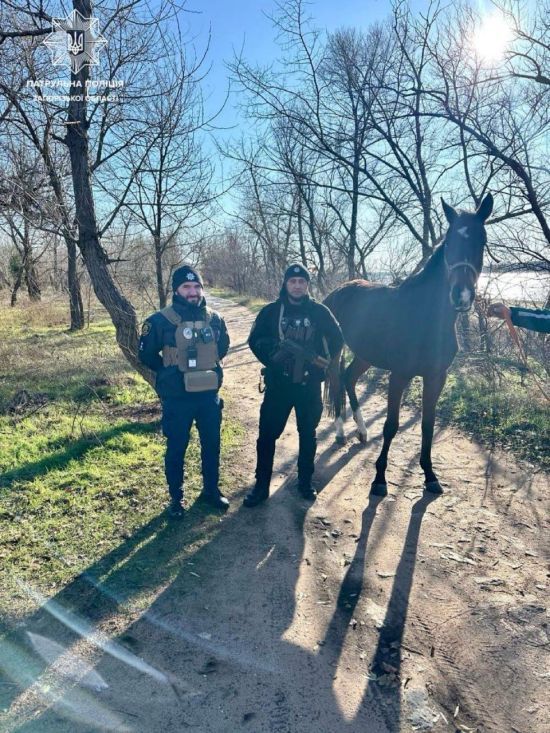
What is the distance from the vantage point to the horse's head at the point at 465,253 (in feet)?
12.0

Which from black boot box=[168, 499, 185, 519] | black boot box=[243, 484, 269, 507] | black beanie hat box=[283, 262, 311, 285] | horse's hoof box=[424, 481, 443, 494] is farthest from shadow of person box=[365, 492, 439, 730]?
black beanie hat box=[283, 262, 311, 285]

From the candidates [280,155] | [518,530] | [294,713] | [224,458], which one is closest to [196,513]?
[224,458]

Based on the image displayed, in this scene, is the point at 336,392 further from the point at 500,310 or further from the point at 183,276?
the point at 183,276

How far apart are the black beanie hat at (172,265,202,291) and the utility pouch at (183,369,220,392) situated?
0.75 m

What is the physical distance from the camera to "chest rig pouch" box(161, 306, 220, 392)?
145 inches

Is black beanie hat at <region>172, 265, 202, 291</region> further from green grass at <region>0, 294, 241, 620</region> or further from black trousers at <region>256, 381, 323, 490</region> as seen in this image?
green grass at <region>0, 294, 241, 620</region>

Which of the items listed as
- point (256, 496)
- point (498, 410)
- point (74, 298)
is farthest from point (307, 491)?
point (74, 298)

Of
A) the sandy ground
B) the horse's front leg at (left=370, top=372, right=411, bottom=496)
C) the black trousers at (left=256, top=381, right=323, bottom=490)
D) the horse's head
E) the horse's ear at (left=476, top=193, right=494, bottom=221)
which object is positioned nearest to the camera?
the sandy ground

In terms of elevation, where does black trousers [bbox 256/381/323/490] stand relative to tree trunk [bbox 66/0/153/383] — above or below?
below

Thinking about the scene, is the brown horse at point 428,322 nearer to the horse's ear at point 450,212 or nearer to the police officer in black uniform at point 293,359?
the horse's ear at point 450,212

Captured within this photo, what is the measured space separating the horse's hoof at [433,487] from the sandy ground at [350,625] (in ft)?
0.23

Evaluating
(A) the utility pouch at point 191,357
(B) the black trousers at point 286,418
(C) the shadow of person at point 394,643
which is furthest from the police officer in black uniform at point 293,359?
(C) the shadow of person at point 394,643

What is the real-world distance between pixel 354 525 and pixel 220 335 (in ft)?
Result: 6.75

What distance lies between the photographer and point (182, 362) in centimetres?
367
